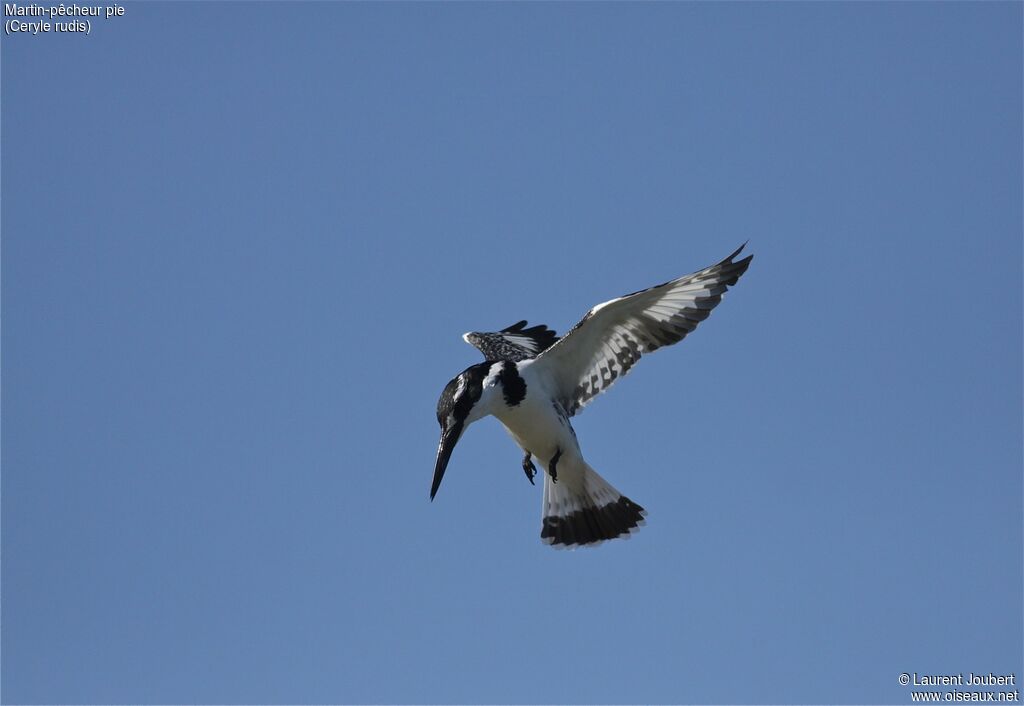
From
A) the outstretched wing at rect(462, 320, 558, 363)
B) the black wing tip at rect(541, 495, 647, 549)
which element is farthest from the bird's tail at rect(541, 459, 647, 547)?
the outstretched wing at rect(462, 320, 558, 363)

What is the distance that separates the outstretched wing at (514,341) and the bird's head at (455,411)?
7.29 feet

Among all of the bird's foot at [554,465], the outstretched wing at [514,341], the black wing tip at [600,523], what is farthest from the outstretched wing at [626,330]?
the outstretched wing at [514,341]

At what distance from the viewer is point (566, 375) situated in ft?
29.9

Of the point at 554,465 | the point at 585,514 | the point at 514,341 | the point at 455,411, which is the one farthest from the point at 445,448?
the point at 514,341

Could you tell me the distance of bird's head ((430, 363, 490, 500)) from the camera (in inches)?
330

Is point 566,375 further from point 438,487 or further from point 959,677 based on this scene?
point 959,677

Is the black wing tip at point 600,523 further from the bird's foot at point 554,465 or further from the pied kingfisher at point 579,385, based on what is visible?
the bird's foot at point 554,465

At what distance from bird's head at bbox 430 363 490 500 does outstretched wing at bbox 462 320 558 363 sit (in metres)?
2.22

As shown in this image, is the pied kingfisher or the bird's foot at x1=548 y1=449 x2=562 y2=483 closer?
the pied kingfisher

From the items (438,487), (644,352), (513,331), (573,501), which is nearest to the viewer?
(438,487)

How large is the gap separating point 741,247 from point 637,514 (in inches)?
95.3

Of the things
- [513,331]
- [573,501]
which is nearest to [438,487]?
[573,501]

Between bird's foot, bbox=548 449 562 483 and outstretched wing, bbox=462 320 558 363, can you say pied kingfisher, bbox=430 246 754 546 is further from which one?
outstretched wing, bbox=462 320 558 363

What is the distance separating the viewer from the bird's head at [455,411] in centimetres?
839
